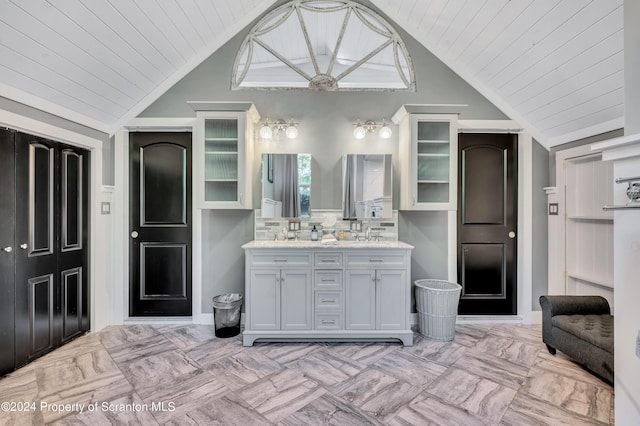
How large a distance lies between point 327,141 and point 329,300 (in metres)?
1.74

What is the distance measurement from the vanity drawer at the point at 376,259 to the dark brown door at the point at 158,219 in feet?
6.20

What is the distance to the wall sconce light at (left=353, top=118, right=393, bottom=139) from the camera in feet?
10.6

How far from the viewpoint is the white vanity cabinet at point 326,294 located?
2.75 metres

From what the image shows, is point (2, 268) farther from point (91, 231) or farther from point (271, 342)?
point (271, 342)

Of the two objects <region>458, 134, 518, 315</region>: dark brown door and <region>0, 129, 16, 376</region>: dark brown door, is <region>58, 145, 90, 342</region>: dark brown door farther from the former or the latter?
<region>458, 134, 518, 315</region>: dark brown door

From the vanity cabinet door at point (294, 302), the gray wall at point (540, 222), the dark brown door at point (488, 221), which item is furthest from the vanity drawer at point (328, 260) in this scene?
the gray wall at point (540, 222)

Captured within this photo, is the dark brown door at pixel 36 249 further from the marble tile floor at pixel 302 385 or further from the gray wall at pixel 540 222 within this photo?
the gray wall at pixel 540 222

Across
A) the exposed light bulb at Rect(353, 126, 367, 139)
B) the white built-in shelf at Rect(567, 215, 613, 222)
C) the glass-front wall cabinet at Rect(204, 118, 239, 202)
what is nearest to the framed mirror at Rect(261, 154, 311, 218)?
the glass-front wall cabinet at Rect(204, 118, 239, 202)

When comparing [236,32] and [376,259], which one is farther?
[236,32]

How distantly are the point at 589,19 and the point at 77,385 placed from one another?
4.48 metres

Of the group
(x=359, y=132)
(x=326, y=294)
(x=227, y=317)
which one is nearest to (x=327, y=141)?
(x=359, y=132)

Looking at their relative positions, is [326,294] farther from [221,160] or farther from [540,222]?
[540,222]

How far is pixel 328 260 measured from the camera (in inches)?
109

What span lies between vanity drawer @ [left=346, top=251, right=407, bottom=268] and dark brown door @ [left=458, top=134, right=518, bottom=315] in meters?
1.04
